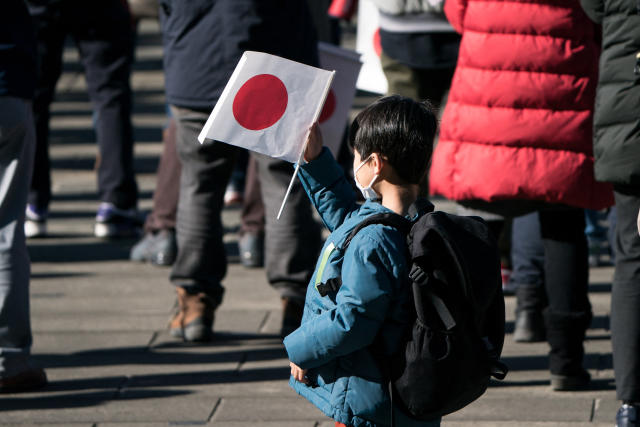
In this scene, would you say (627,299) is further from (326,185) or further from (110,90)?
(110,90)

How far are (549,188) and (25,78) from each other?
6.33 feet

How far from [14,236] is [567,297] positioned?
204 centimetres

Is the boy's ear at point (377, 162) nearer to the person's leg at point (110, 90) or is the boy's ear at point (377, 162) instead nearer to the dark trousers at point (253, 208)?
the dark trousers at point (253, 208)

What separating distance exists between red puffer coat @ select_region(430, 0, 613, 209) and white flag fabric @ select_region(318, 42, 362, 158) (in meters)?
0.67

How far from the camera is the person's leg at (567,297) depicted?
14.5 feet

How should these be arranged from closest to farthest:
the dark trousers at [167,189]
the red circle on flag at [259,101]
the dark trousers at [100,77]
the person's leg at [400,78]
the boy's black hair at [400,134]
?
the boy's black hair at [400,134], the red circle on flag at [259,101], the person's leg at [400,78], the dark trousers at [167,189], the dark trousers at [100,77]

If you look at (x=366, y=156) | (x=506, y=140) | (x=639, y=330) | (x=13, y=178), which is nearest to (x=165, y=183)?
(x=13, y=178)

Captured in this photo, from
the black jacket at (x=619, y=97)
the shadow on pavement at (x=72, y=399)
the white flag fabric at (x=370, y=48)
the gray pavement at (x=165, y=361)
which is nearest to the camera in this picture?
the black jacket at (x=619, y=97)

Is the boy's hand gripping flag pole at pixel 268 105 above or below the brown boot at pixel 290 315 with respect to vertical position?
above

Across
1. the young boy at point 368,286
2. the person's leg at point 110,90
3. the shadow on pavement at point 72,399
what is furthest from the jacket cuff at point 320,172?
the person's leg at point 110,90

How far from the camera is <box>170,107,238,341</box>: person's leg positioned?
513 cm

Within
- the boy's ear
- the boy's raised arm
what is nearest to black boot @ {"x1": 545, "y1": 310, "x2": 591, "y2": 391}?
the boy's raised arm

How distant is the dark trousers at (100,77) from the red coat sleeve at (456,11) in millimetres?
2984

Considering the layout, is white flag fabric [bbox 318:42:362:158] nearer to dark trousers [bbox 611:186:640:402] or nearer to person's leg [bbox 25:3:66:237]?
dark trousers [bbox 611:186:640:402]
